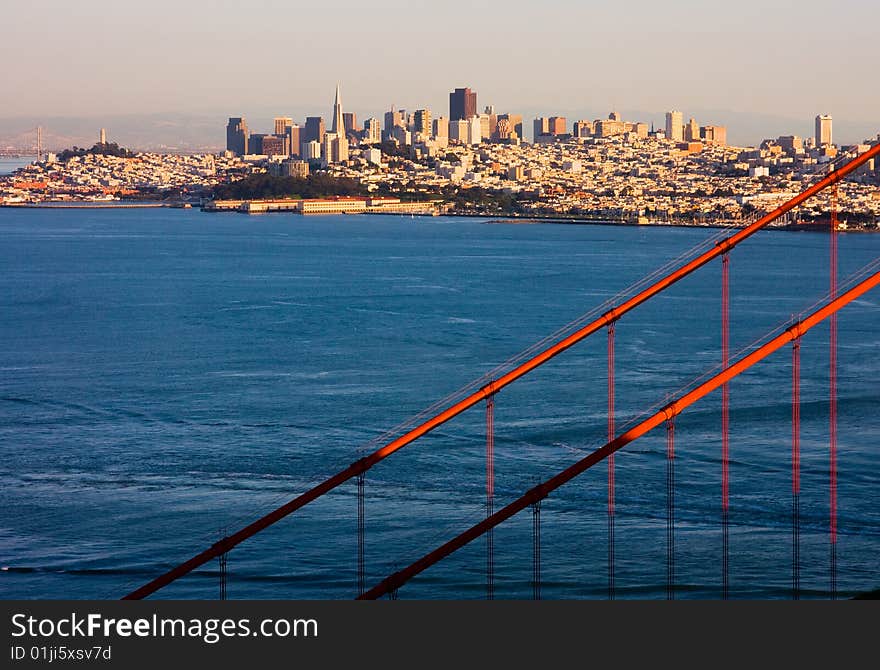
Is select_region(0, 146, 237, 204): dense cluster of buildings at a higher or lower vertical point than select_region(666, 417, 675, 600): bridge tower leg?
higher

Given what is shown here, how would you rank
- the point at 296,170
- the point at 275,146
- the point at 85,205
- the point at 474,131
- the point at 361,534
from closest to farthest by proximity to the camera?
the point at 361,534, the point at 85,205, the point at 296,170, the point at 275,146, the point at 474,131

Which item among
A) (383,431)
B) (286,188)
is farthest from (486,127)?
(383,431)

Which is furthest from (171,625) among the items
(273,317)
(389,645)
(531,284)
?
(531,284)

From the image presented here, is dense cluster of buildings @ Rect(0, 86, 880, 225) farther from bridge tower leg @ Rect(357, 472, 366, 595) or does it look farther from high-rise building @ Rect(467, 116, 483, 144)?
bridge tower leg @ Rect(357, 472, 366, 595)

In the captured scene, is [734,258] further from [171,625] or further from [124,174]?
[124,174]

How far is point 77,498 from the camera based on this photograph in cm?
912

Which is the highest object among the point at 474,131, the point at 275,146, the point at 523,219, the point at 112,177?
the point at 474,131

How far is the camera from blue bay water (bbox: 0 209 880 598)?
7.99 m

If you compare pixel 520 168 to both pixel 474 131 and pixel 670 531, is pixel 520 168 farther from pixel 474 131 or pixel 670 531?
pixel 670 531

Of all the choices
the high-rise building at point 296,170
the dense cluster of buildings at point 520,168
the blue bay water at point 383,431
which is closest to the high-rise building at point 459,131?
the dense cluster of buildings at point 520,168

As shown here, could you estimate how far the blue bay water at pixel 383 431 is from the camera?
799 cm

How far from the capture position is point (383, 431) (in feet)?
35.5

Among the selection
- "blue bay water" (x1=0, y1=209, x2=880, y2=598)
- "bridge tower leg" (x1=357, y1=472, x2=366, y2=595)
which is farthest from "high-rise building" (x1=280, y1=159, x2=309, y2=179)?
"bridge tower leg" (x1=357, y1=472, x2=366, y2=595)

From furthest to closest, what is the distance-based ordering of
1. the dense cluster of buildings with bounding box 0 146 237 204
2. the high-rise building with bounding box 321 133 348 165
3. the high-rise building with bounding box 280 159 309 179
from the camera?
the high-rise building with bounding box 321 133 348 165
the dense cluster of buildings with bounding box 0 146 237 204
the high-rise building with bounding box 280 159 309 179
